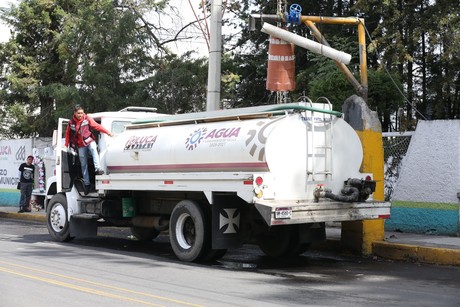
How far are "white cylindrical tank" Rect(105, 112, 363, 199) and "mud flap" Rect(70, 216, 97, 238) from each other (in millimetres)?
2194

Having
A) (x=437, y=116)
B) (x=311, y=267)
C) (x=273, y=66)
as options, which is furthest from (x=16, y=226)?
(x=437, y=116)

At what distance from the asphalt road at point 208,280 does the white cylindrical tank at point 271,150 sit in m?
1.45

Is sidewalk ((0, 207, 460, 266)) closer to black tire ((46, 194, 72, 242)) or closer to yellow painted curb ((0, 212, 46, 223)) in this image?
black tire ((46, 194, 72, 242))

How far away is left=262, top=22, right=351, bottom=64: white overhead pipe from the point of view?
12.3 metres

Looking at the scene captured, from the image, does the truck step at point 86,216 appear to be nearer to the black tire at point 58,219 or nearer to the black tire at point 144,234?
the black tire at point 58,219

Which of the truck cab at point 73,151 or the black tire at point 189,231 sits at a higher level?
the truck cab at point 73,151

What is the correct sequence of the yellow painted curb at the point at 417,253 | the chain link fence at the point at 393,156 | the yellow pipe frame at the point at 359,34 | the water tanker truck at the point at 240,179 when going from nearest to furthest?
the water tanker truck at the point at 240,179 → the yellow painted curb at the point at 417,253 → the yellow pipe frame at the point at 359,34 → the chain link fence at the point at 393,156

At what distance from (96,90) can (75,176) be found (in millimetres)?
8329

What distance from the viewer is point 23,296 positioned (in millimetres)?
7605

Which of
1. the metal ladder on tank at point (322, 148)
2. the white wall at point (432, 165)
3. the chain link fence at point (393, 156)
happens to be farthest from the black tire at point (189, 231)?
the chain link fence at point (393, 156)

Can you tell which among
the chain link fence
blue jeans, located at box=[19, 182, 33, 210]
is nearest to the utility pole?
the chain link fence

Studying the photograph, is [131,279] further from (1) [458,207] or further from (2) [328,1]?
(2) [328,1]

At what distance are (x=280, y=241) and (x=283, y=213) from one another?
7.51ft

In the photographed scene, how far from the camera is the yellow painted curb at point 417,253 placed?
10594mm
